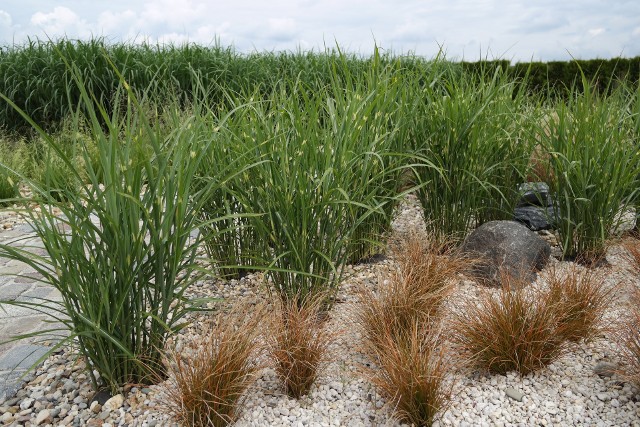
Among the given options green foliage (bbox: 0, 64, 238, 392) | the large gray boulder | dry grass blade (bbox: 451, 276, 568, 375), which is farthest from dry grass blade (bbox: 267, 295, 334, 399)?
the large gray boulder

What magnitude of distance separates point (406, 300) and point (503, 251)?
1.01m

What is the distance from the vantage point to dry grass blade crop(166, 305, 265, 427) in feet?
6.56

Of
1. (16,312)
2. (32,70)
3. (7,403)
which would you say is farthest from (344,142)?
(32,70)

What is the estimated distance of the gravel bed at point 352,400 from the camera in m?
2.16

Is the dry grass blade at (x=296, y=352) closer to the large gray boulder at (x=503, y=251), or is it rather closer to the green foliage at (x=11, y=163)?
the large gray boulder at (x=503, y=251)

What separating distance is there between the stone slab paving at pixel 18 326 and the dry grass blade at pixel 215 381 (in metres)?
0.53

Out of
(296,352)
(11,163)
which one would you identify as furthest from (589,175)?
(11,163)

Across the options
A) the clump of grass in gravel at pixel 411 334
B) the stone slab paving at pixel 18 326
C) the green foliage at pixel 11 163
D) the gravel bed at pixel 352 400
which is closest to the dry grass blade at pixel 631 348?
the gravel bed at pixel 352 400

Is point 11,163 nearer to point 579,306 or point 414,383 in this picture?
point 414,383

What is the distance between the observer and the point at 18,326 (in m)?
3.14

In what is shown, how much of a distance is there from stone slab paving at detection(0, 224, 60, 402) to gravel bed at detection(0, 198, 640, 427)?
0.32 feet

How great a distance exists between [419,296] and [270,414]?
34.5 inches

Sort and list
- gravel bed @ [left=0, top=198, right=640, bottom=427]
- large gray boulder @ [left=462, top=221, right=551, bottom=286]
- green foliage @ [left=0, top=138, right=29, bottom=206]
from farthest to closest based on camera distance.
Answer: green foliage @ [left=0, top=138, right=29, bottom=206]
large gray boulder @ [left=462, top=221, right=551, bottom=286]
gravel bed @ [left=0, top=198, right=640, bottom=427]

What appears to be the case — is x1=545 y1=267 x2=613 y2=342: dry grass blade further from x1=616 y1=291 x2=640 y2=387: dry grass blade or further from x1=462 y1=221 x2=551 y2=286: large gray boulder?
x1=462 y1=221 x2=551 y2=286: large gray boulder
